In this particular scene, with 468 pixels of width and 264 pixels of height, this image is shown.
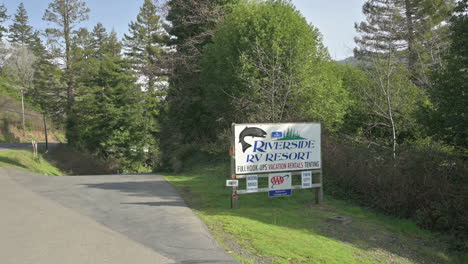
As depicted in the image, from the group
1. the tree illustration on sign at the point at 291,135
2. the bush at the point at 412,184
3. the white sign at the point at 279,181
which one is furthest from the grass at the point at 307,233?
the tree illustration on sign at the point at 291,135

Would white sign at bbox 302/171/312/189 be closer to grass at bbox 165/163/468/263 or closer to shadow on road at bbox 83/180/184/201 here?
grass at bbox 165/163/468/263

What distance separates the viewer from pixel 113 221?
8.37 meters

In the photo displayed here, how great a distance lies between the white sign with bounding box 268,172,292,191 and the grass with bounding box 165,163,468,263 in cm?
60

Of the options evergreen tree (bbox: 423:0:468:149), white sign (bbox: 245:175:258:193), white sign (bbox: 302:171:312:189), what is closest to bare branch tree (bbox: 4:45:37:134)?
white sign (bbox: 245:175:258:193)

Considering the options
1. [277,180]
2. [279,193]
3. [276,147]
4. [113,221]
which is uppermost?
[276,147]

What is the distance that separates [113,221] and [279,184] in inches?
183

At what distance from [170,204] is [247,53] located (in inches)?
425

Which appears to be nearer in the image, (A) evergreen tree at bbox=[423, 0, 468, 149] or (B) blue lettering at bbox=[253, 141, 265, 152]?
(B) blue lettering at bbox=[253, 141, 265, 152]

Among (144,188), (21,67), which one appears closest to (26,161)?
(144,188)

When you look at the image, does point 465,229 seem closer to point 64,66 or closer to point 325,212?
point 325,212

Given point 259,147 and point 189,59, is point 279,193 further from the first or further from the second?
point 189,59

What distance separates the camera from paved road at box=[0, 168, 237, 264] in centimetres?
634

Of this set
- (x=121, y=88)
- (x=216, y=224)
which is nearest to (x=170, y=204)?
(x=216, y=224)

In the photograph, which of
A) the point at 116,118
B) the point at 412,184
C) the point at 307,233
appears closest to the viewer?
the point at 307,233
